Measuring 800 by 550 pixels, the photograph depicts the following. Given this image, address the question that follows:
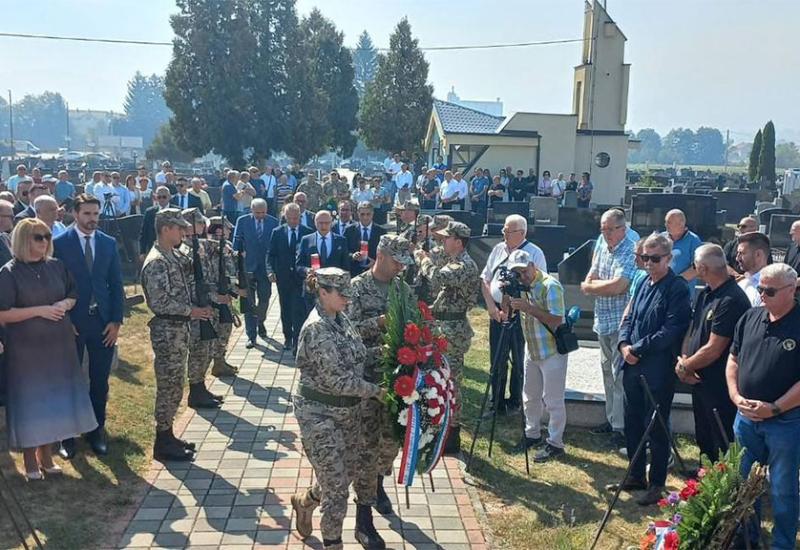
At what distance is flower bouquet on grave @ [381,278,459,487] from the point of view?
5.09 metres

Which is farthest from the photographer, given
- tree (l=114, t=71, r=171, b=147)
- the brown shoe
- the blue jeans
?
tree (l=114, t=71, r=171, b=147)

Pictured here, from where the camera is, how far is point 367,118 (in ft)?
152

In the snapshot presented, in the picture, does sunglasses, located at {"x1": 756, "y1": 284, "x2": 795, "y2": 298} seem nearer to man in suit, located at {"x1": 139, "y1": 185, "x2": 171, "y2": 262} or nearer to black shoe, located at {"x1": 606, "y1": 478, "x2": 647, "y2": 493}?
black shoe, located at {"x1": 606, "y1": 478, "x2": 647, "y2": 493}

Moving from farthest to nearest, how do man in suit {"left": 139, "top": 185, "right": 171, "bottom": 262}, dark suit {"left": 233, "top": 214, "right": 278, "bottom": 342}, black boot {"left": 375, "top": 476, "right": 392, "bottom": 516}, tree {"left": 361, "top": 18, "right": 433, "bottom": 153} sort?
tree {"left": 361, "top": 18, "right": 433, "bottom": 153} → man in suit {"left": 139, "top": 185, "right": 171, "bottom": 262} → dark suit {"left": 233, "top": 214, "right": 278, "bottom": 342} → black boot {"left": 375, "top": 476, "right": 392, "bottom": 516}

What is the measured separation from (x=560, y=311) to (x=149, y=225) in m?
7.54

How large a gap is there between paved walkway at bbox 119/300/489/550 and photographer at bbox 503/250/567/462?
3.01 ft

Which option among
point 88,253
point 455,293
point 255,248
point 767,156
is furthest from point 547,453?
point 767,156

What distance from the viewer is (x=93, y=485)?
6469mm

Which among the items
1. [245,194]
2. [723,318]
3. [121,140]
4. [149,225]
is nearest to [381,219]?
[245,194]

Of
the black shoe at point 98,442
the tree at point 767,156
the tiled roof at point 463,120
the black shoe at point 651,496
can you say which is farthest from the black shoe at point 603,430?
the tree at point 767,156

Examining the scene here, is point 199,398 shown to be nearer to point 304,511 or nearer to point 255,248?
point 255,248

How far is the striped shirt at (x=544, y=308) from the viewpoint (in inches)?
A: 269

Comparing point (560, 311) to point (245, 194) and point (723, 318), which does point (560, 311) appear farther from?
point (245, 194)

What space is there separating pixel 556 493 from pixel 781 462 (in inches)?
79.5
